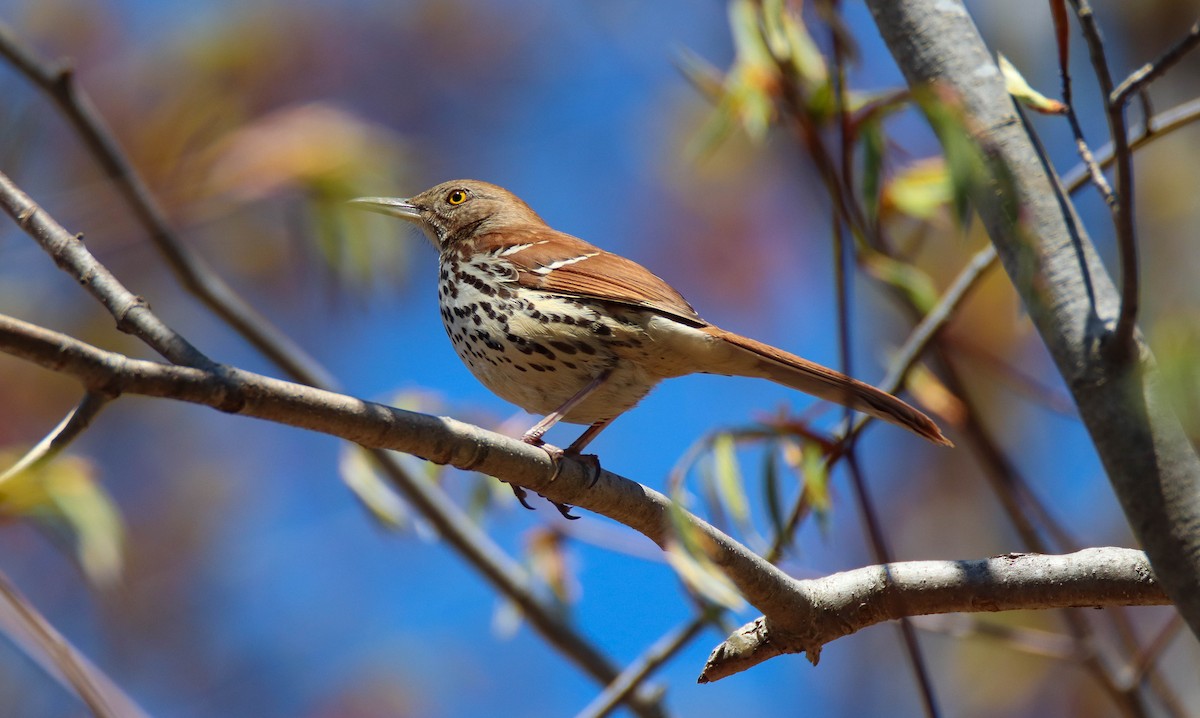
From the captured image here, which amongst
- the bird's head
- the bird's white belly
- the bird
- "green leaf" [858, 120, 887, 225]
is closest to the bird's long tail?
the bird

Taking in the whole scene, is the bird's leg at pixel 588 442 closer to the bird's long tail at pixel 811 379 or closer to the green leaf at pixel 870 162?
the bird's long tail at pixel 811 379

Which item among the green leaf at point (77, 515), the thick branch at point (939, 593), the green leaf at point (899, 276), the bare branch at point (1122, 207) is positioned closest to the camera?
the bare branch at point (1122, 207)

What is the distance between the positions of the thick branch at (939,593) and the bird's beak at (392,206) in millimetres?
2514

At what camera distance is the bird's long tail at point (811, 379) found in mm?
2848

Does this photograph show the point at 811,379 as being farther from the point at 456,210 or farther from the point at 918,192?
the point at 456,210

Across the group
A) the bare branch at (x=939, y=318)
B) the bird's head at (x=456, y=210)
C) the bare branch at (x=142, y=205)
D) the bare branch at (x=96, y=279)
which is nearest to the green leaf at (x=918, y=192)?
the bare branch at (x=939, y=318)

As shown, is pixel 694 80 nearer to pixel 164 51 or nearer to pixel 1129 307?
pixel 1129 307

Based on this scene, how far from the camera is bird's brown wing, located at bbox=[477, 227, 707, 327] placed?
339 cm

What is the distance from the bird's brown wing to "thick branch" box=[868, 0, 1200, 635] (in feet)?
4.48

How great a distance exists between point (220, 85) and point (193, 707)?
417 centimetres

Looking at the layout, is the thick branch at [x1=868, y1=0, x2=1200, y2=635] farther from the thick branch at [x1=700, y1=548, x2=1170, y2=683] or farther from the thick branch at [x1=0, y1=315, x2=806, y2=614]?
the thick branch at [x1=0, y1=315, x2=806, y2=614]

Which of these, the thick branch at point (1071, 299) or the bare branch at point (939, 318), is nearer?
the thick branch at point (1071, 299)

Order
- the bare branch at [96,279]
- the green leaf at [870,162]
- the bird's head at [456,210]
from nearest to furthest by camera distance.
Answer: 1. the bare branch at [96,279]
2. the green leaf at [870,162]
3. the bird's head at [456,210]

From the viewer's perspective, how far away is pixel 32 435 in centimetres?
689
